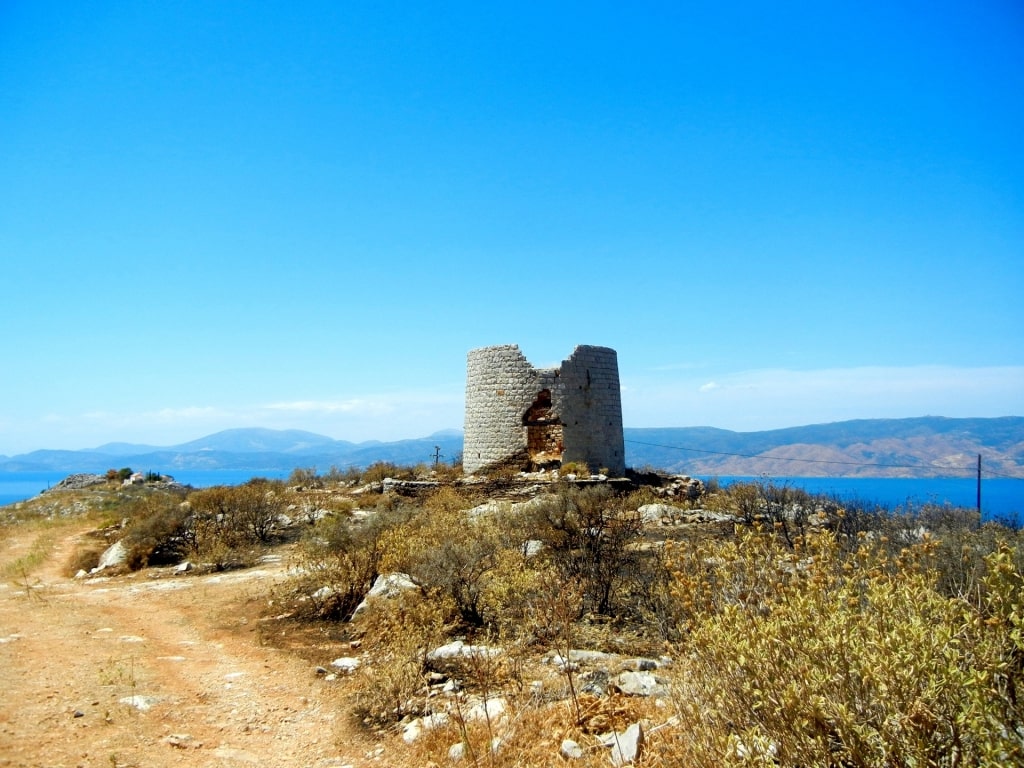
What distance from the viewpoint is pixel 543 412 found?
16516 millimetres

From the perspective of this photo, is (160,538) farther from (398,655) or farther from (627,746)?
(627,746)

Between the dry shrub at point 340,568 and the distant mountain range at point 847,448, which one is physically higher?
the dry shrub at point 340,568

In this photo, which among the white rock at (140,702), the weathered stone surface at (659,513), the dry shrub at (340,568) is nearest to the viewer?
the white rock at (140,702)

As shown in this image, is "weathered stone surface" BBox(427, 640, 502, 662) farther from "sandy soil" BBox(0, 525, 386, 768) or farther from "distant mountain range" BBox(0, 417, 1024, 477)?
"distant mountain range" BBox(0, 417, 1024, 477)

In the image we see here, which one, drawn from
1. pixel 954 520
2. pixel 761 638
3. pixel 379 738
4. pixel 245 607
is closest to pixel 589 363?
pixel 954 520

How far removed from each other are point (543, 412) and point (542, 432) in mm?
550

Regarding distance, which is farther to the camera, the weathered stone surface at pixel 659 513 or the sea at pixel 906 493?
the sea at pixel 906 493

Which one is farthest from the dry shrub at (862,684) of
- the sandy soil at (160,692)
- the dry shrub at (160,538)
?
the dry shrub at (160,538)

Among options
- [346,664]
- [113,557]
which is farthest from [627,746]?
[113,557]

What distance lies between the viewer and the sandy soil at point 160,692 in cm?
421

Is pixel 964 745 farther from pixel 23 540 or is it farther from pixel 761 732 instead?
pixel 23 540

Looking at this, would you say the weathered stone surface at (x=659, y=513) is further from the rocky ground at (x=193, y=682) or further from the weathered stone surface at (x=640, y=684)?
the weathered stone surface at (x=640, y=684)

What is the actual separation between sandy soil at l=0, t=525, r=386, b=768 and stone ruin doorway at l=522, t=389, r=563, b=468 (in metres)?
8.89

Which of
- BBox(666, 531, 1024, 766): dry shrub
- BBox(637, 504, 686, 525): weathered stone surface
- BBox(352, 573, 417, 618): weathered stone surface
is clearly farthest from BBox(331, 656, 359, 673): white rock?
BBox(637, 504, 686, 525): weathered stone surface
